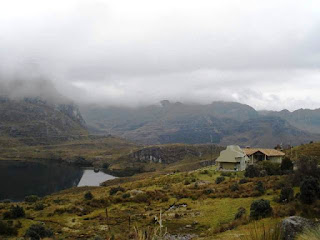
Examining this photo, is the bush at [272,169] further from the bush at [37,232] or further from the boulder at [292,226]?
the boulder at [292,226]

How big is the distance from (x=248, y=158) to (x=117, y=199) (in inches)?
1593

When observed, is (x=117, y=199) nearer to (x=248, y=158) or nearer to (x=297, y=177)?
Answer: (x=297, y=177)

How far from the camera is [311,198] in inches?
790

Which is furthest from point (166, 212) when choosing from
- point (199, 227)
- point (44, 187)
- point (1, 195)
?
point (44, 187)

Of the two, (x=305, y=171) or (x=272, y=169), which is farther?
(x=272, y=169)

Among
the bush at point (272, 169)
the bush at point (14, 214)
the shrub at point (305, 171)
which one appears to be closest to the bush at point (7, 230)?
the bush at point (14, 214)

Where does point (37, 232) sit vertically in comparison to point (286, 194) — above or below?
below

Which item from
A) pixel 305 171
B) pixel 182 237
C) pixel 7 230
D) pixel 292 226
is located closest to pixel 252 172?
pixel 305 171

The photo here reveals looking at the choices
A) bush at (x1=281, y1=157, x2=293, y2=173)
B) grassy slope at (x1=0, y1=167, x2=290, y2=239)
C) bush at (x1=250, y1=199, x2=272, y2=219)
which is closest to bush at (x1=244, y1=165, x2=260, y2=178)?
bush at (x1=281, y1=157, x2=293, y2=173)

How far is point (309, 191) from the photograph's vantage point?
800 inches

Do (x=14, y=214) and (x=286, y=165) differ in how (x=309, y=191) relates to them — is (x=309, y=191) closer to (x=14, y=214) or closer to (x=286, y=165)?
(x=14, y=214)

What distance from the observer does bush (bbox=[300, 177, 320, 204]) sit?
794 inches

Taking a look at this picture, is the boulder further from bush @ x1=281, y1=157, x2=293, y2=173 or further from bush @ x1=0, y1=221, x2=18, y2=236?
bush @ x1=281, y1=157, x2=293, y2=173

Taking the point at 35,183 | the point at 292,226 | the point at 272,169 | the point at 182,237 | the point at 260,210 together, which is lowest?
the point at 35,183
